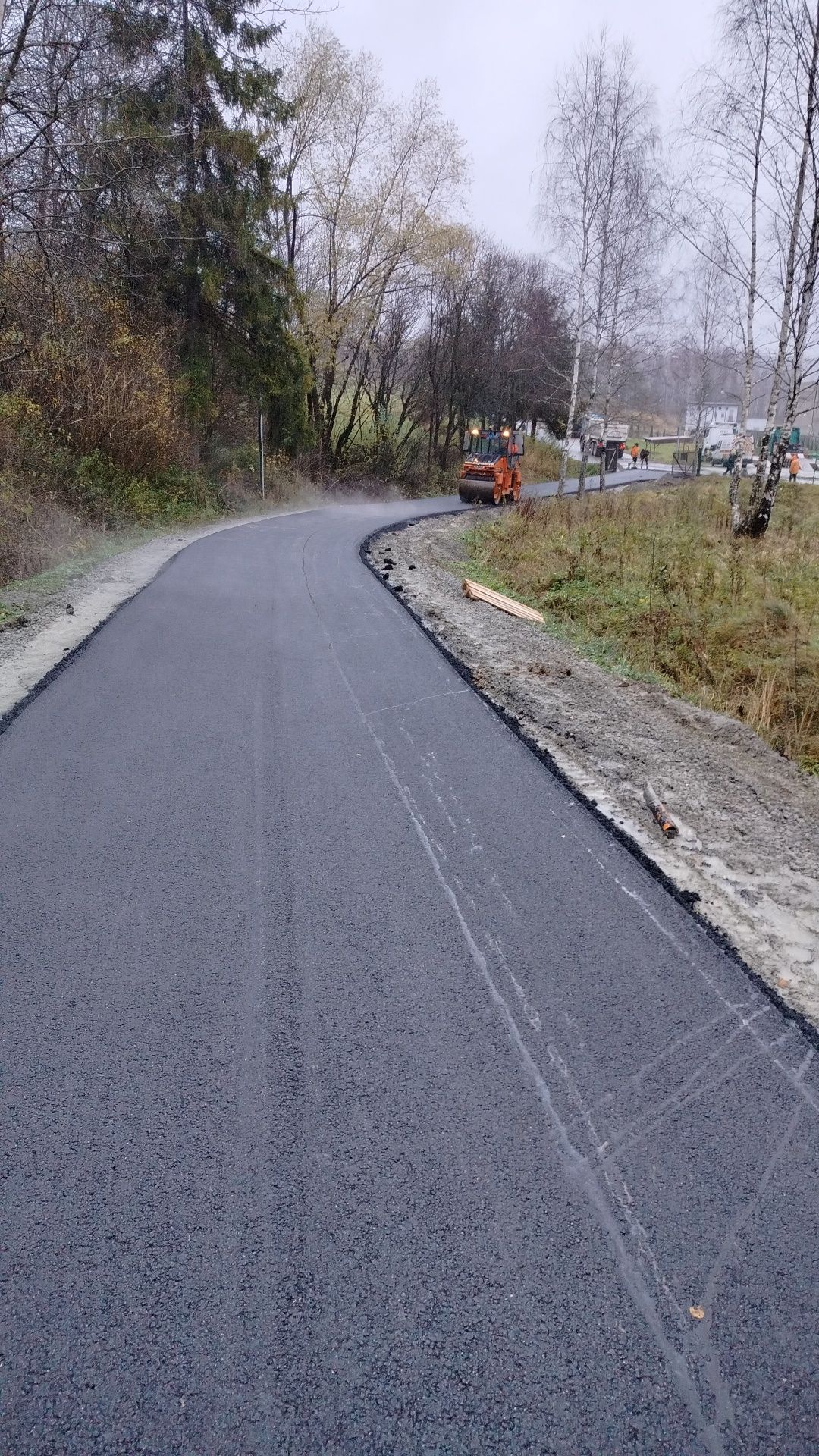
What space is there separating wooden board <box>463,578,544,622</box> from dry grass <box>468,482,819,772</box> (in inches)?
12.1

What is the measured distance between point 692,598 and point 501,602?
2552mm

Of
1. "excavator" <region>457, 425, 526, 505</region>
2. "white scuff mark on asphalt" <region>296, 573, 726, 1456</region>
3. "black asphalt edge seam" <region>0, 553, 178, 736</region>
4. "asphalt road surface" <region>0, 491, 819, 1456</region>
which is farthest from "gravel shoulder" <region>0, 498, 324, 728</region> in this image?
"excavator" <region>457, 425, 526, 505</region>

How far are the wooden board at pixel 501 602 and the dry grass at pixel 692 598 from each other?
308 mm

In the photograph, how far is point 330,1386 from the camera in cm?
184

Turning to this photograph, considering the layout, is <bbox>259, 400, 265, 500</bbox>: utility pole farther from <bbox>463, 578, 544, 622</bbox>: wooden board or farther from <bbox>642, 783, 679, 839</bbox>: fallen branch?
<bbox>642, 783, 679, 839</bbox>: fallen branch

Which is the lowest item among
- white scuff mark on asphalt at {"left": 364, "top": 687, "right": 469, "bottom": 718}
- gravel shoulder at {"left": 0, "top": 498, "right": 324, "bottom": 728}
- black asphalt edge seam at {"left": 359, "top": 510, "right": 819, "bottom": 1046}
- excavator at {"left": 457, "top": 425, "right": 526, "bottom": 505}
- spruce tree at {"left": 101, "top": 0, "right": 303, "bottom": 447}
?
black asphalt edge seam at {"left": 359, "top": 510, "right": 819, "bottom": 1046}

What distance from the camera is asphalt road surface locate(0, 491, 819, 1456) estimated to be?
→ 1841 millimetres

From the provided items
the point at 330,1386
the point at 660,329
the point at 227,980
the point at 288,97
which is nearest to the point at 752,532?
the point at 660,329

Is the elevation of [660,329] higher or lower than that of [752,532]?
higher

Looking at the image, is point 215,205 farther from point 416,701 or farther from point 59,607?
point 416,701

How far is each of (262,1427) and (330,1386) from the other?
0.16 meters

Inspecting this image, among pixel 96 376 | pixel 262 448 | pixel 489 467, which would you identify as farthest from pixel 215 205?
pixel 489 467

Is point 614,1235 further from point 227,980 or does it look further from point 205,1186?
point 227,980

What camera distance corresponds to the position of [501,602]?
1112 centimetres
